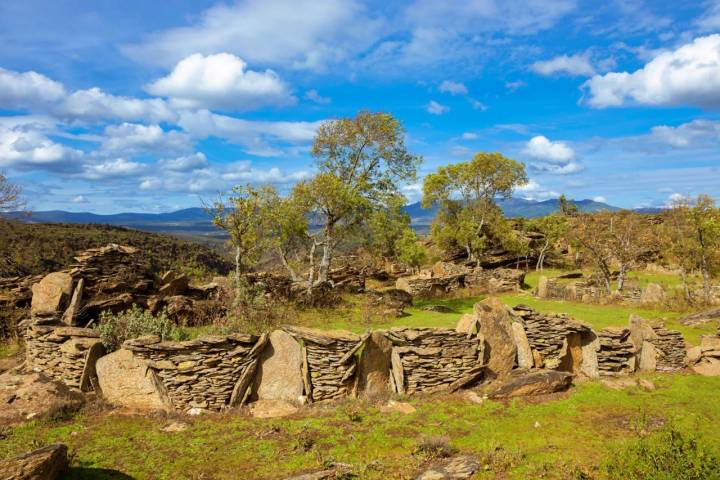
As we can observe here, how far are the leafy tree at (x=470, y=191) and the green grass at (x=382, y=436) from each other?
42521mm

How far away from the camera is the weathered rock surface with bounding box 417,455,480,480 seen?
8.81m

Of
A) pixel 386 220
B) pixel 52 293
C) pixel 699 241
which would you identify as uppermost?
pixel 386 220

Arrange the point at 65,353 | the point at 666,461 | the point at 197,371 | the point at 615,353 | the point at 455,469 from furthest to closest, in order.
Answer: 1. the point at 615,353
2. the point at 65,353
3. the point at 197,371
4. the point at 455,469
5. the point at 666,461

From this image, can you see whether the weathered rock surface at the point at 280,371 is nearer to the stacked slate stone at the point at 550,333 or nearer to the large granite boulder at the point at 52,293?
the stacked slate stone at the point at 550,333

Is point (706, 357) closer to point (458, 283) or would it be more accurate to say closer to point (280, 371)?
point (280, 371)

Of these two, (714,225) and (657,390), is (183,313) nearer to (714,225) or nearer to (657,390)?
(657,390)

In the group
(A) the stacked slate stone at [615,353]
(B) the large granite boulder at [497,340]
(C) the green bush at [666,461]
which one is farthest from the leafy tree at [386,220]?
(C) the green bush at [666,461]

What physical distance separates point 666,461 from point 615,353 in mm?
8363

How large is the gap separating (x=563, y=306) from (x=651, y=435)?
18.0 metres

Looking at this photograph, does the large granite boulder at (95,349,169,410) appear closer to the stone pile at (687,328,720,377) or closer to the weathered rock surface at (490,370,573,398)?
the weathered rock surface at (490,370,573,398)

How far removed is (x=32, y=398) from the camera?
39.8ft

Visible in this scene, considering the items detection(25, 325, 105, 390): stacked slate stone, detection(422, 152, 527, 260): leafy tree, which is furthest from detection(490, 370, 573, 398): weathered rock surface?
detection(422, 152, 527, 260): leafy tree

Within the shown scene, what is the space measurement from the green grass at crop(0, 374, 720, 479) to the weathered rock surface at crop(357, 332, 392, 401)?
0.94m

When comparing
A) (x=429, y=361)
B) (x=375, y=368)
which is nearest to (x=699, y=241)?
A: (x=429, y=361)
